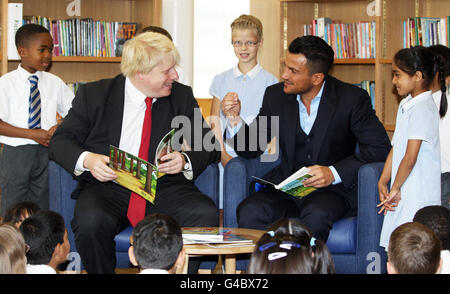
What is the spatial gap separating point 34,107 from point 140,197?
1253 millimetres

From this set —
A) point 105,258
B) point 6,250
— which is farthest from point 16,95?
point 6,250

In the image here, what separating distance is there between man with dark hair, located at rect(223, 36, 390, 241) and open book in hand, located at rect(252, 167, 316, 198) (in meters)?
0.04

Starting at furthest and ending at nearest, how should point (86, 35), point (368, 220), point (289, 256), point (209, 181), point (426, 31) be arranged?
point (86, 35)
point (426, 31)
point (209, 181)
point (368, 220)
point (289, 256)

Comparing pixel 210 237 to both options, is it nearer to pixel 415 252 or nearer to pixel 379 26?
pixel 415 252

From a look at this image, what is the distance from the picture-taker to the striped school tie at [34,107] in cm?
378

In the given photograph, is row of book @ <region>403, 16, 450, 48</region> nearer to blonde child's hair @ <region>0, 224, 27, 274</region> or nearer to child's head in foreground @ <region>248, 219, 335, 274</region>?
child's head in foreground @ <region>248, 219, 335, 274</region>

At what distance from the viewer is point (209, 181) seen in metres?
3.20

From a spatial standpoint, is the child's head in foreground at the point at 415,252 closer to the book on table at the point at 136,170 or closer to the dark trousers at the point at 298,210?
the dark trousers at the point at 298,210

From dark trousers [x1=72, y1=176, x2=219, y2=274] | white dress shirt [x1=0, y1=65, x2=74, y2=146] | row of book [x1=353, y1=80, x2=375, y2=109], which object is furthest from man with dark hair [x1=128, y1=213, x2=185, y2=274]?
row of book [x1=353, y1=80, x2=375, y2=109]

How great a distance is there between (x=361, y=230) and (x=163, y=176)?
1.03 metres

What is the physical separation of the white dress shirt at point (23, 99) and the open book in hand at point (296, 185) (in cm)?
162

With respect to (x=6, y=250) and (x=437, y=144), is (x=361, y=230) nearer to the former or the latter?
(x=437, y=144)

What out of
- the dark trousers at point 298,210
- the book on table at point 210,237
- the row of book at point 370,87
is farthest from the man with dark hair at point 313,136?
the row of book at point 370,87

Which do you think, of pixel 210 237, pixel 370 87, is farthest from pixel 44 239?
pixel 370 87
